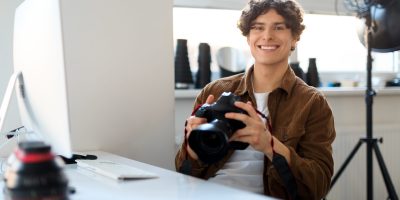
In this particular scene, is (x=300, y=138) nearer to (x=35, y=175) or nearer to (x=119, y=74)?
(x=119, y=74)

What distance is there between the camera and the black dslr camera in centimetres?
97

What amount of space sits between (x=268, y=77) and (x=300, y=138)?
0.22 m

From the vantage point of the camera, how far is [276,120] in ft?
4.19

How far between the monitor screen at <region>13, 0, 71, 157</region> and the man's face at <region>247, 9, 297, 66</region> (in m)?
0.68

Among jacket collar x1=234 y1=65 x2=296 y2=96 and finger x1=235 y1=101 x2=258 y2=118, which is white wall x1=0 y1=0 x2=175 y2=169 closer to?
jacket collar x1=234 y1=65 x2=296 y2=96

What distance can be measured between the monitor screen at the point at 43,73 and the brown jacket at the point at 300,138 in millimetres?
448

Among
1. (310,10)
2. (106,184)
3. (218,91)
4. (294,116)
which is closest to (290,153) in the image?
(294,116)

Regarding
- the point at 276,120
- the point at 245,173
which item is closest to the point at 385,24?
the point at 276,120

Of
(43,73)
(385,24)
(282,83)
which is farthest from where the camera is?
(385,24)

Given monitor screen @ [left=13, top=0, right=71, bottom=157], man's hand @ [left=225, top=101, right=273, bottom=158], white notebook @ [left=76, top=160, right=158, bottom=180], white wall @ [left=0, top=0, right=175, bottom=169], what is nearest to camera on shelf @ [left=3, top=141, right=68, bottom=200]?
monitor screen @ [left=13, top=0, right=71, bottom=157]

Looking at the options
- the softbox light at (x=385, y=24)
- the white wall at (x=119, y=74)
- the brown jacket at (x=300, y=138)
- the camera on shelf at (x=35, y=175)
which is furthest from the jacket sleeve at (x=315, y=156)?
the softbox light at (x=385, y=24)

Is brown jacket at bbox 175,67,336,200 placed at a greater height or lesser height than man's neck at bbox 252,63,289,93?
lesser

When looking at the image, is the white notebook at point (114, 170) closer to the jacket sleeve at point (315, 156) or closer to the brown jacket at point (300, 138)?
the brown jacket at point (300, 138)

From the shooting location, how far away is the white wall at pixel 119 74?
138 centimetres
